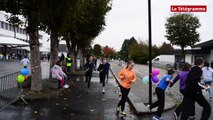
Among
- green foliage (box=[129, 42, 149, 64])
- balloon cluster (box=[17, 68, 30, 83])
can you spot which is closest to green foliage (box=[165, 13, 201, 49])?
green foliage (box=[129, 42, 149, 64])

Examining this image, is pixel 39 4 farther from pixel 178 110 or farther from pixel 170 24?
pixel 170 24

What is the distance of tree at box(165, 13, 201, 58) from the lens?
4069 cm

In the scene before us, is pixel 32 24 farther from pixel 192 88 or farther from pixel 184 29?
pixel 184 29

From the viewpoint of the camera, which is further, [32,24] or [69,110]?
[32,24]

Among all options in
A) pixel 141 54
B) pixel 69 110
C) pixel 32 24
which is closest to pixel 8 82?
pixel 32 24

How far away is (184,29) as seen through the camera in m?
40.9

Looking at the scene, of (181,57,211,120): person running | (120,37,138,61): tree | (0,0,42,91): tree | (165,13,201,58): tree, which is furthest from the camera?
(120,37,138,61): tree

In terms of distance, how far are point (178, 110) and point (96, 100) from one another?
3.97m

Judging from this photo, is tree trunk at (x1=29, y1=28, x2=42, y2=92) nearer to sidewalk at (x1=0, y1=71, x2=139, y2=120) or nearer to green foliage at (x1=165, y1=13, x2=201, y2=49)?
sidewalk at (x1=0, y1=71, x2=139, y2=120)

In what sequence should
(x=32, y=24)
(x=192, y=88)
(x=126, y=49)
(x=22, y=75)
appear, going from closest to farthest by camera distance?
(x=192, y=88) < (x=22, y=75) < (x=32, y=24) < (x=126, y=49)

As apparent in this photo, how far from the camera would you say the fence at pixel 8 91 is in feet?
30.5

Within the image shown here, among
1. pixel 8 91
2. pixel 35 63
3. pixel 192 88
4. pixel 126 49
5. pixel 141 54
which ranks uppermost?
pixel 126 49

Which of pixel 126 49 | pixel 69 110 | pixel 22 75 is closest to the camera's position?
pixel 69 110

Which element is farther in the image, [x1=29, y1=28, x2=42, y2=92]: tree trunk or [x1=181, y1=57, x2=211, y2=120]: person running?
[x1=29, y1=28, x2=42, y2=92]: tree trunk
